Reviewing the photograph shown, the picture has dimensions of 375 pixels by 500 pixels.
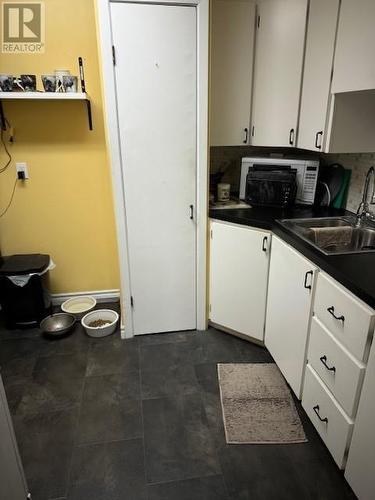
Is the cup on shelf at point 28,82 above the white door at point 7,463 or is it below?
above

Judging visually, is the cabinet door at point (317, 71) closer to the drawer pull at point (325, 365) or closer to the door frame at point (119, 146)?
the door frame at point (119, 146)

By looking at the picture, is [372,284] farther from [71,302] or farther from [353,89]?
[71,302]

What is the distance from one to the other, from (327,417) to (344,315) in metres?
0.53

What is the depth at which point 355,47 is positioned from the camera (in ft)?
5.32

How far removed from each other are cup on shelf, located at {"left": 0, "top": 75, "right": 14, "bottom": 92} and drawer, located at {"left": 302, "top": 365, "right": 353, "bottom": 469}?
2.46m

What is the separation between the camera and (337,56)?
1.74m

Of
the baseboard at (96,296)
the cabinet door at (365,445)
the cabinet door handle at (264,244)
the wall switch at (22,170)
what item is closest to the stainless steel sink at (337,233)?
the cabinet door handle at (264,244)

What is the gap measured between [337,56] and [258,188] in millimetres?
894

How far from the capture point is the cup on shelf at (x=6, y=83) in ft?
7.26

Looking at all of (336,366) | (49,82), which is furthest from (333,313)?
(49,82)

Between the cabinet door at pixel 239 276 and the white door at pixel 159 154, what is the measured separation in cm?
17

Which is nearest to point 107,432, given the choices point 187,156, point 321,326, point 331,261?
point 321,326

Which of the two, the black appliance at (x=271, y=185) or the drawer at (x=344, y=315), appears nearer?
the drawer at (x=344, y=315)

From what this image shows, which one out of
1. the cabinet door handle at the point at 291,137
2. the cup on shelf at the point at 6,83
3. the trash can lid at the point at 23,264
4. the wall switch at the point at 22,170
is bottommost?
the trash can lid at the point at 23,264
